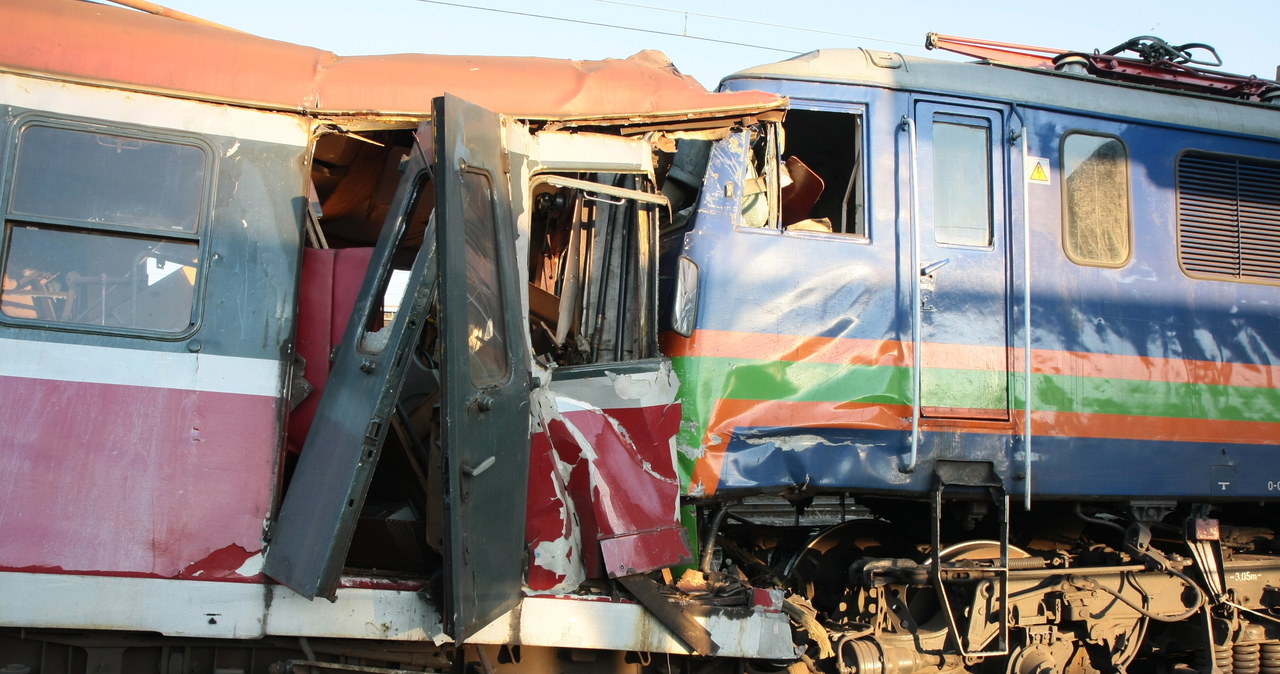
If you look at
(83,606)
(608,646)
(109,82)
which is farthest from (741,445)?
(109,82)

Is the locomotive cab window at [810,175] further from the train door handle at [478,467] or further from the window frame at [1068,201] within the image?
the train door handle at [478,467]

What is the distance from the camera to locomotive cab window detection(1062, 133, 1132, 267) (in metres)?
5.05

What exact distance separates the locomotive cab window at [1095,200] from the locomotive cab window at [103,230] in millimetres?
4383

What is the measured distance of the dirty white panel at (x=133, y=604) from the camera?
3389 millimetres

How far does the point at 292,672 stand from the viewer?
3.70 meters

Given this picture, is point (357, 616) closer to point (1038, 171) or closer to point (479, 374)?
point (479, 374)

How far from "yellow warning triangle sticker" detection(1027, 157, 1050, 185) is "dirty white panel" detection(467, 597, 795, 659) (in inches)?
109

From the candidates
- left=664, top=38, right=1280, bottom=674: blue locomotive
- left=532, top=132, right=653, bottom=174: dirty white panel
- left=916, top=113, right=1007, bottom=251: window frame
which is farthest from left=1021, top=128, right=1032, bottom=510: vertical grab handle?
left=532, top=132, right=653, bottom=174: dirty white panel

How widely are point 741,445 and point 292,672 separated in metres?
2.19

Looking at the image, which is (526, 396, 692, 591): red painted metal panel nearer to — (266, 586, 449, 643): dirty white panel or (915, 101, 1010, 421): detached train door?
(266, 586, 449, 643): dirty white panel

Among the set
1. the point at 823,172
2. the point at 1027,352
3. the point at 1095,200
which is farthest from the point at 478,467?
the point at 1095,200

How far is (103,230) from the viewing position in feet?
11.8

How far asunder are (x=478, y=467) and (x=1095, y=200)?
3.82 metres

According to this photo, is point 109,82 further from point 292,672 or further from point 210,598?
point 292,672
